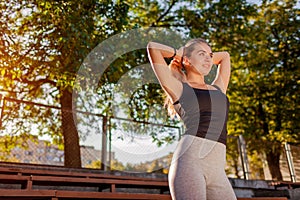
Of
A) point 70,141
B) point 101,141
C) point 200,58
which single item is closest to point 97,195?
point 200,58

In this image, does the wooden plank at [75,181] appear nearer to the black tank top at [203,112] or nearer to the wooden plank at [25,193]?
the wooden plank at [25,193]

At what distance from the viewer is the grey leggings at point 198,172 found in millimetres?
1353

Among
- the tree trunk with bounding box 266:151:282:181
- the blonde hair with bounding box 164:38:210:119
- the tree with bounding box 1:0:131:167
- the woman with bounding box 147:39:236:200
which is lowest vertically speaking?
the tree trunk with bounding box 266:151:282:181

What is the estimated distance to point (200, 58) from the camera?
169 cm

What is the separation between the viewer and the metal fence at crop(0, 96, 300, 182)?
564cm

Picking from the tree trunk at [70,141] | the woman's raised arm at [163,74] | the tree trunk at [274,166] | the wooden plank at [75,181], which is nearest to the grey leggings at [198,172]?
the woman's raised arm at [163,74]

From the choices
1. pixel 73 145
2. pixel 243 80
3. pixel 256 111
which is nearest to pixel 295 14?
pixel 243 80

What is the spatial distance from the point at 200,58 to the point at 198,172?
2.08ft

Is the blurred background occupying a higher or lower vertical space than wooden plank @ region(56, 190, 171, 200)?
higher

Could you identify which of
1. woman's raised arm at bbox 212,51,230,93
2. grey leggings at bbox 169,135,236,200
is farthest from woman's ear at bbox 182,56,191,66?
grey leggings at bbox 169,135,236,200

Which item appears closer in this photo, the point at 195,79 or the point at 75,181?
the point at 195,79

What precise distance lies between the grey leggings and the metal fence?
13.9ft

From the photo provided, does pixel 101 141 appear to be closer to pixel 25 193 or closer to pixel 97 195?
pixel 97 195

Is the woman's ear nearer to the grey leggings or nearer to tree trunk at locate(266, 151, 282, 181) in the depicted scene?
the grey leggings
